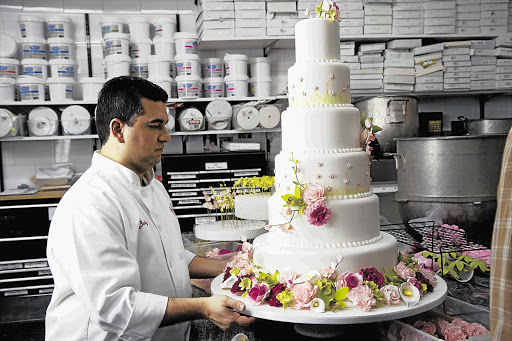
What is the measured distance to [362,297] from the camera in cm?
135

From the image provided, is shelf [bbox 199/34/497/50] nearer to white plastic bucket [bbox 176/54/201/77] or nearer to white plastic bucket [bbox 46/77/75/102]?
white plastic bucket [bbox 176/54/201/77]

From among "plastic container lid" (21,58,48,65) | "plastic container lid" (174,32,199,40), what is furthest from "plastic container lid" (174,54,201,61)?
"plastic container lid" (21,58,48,65)

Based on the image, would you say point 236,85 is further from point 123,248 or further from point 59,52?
point 123,248

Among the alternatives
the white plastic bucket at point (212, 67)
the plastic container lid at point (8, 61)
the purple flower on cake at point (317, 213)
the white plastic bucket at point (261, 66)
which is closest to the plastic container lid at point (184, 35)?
the white plastic bucket at point (212, 67)

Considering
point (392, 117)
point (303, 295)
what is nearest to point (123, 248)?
point (303, 295)

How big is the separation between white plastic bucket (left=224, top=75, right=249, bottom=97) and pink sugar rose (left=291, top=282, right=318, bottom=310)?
3.06m

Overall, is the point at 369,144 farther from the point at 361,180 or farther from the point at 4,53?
the point at 4,53

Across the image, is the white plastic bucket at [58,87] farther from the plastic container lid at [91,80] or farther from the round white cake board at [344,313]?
the round white cake board at [344,313]

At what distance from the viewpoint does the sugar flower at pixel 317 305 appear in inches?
53.1

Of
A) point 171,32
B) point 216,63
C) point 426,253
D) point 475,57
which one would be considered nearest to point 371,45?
point 475,57

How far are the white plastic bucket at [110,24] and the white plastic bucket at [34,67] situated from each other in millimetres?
598

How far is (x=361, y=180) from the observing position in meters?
1.64

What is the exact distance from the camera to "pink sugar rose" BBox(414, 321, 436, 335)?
1.35 m

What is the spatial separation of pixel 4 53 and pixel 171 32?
147 cm
